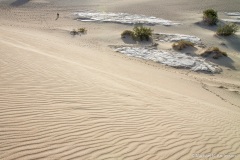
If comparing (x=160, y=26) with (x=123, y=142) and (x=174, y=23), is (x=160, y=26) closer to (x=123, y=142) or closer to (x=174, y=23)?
(x=174, y=23)

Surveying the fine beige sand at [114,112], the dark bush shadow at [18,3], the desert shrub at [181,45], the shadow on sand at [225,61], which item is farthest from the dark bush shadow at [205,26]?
the dark bush shadow at [18,3]

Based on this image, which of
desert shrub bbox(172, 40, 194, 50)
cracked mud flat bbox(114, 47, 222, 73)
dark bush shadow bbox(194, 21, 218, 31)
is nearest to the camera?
cracked mud flat bbox(114, 47, 222, 73)

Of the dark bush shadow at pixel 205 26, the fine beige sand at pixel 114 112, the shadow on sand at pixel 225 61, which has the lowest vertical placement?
the fine beige sand at pixel 114 112

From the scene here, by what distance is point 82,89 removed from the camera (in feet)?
20.1

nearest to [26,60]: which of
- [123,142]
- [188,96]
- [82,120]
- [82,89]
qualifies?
[82,89]

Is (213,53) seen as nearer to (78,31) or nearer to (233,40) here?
(233,40)

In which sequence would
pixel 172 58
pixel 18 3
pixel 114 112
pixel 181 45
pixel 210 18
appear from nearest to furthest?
pixel 114 112, pixel 172 58, pixel 181 45, pixel 210 18, pixel 18 3

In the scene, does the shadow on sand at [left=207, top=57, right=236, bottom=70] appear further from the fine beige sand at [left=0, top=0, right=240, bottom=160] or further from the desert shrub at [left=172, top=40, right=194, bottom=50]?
the desert shrub at [left=172, top=40, right=194, bottom=50]

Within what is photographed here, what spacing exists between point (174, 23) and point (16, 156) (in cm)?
1967

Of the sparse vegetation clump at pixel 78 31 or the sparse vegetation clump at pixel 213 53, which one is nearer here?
the sparse vegetation clump at pixel 213 53

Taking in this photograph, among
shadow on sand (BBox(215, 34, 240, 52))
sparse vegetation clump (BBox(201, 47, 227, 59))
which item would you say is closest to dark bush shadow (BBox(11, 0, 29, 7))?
shadow on sand (BBox(215, 34, 240, 52))

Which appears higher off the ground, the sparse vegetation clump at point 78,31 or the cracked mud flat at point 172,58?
the sparse vegetation clump at point 78,31

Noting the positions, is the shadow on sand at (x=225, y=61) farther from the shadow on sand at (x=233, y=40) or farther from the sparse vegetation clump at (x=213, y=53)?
the shadow on sand at (x=233, y=40)

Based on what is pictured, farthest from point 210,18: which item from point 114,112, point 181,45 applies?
point 114,112
